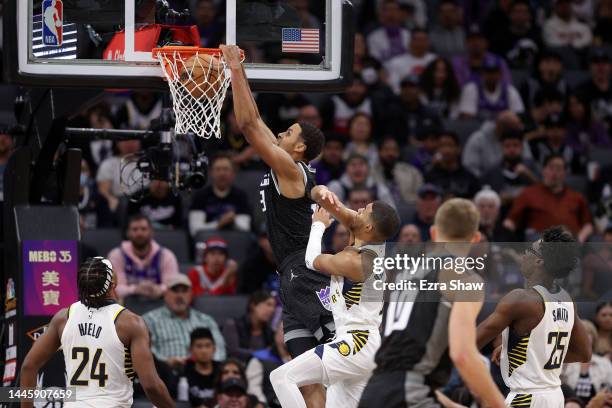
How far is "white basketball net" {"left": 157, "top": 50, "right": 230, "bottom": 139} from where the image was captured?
A: 9227mm

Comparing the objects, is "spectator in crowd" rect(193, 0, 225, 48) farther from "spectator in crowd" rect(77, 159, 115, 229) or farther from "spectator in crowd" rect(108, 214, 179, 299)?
"spectator in crowd" rect(108, 214, 179, 299)

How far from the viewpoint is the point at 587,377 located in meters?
12.1

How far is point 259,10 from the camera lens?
9602mm

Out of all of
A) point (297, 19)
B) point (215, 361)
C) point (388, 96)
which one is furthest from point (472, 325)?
point (388, 96)

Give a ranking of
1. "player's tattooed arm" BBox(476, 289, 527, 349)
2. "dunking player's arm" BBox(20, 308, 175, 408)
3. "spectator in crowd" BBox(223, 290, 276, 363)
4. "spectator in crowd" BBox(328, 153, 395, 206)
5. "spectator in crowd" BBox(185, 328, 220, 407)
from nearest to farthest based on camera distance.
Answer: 1. "player's tattooed arm" BBox(476, 289, 527, 349)
2. "dunking player's arm" BBox(20, 308, 175, 408)
3. "spectator in crowd" BBox(185, 328, 220, 407)
4. "spectator in crowd" BBox(223, 290, 276, 363)
5. "spectator in crowd" BBox(328, 153, 395, 206)

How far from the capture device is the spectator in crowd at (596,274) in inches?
504

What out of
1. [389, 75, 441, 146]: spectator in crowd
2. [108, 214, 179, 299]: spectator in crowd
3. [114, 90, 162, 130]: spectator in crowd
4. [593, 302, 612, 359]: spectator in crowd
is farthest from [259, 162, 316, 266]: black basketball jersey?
[389, 75, 441, 146]: spectator in crowd

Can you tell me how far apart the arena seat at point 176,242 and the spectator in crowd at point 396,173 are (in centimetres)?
244

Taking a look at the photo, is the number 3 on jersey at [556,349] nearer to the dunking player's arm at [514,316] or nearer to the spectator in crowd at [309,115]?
the dunking player's arm at [514,316]

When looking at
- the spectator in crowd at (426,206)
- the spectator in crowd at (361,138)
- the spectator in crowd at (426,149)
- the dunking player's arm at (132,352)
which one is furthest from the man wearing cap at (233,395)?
the spectator in crowd at (426,149)

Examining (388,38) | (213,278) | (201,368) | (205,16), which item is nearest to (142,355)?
(201,368)

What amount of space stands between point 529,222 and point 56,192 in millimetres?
6151

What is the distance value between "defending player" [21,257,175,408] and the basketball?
4.59 ft

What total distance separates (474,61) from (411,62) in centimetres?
84
